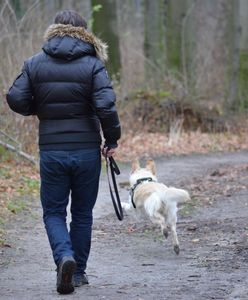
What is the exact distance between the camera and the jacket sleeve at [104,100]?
617 cm

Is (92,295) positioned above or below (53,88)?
below

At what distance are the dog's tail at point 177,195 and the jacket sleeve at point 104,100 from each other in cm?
171

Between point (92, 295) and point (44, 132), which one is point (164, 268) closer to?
point (92, 295)

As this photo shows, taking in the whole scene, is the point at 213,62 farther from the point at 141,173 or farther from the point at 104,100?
the point at 104,100

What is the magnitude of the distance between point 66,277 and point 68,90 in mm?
1437

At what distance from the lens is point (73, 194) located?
21.3 ft

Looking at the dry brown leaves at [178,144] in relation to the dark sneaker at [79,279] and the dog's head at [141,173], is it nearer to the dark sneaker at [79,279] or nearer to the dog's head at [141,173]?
the dog's head at [141,173]

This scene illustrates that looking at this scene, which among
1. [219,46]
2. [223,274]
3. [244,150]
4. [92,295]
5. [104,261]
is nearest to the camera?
[92,295]

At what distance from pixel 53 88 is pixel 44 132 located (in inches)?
14.3

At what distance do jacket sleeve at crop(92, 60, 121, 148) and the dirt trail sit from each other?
1.29m

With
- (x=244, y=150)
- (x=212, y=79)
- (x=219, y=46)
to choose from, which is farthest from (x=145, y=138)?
(x=219, y=46)

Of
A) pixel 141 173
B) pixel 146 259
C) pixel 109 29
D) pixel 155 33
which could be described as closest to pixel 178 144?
pixel 109 29

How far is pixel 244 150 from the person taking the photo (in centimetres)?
1898

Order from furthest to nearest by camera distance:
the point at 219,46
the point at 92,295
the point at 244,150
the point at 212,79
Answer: the point at 219,46 → the point at 212,79 → the point at 244,150 → the point at 92,295
